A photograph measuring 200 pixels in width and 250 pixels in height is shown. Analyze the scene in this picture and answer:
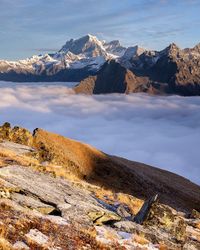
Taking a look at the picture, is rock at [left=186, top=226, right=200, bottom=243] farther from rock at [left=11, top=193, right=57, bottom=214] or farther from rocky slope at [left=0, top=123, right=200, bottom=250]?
rock at [left=11, top=193, right=57, bottom=214]

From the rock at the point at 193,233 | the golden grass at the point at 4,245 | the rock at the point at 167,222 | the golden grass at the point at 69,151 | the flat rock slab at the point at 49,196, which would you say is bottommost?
the golden grass at the point at 69,151

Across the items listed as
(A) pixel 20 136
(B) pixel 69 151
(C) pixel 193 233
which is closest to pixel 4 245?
(C) pixel 193 233

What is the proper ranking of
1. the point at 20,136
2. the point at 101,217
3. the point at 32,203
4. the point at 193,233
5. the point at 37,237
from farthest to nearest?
1. the point at 20,136
2. the point at 193,233
3. the point at 101,217
4. the point at 32,203
5. the point at 37,237

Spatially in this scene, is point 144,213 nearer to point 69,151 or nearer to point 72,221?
point 72,221

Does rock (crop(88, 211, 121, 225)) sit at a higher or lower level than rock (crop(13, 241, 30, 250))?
lower

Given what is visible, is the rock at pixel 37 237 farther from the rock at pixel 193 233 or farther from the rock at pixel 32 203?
the rock at pixel 193 233

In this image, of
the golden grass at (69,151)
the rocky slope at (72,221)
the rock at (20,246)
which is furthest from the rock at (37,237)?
the golden grass at (69,151)

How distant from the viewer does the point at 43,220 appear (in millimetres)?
19766

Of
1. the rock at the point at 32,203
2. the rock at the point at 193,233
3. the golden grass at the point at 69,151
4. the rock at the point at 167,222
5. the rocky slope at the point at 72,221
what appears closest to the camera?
the rocky slope at the point at 72,221

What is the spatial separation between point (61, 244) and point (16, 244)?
225cm

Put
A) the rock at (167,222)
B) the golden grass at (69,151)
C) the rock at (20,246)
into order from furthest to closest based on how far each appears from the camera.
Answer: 1. the golden grass at (69,151)
2. the rock at (167,222)
3. the rock at (20,246)

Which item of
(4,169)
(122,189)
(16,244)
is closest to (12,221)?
(16,244)

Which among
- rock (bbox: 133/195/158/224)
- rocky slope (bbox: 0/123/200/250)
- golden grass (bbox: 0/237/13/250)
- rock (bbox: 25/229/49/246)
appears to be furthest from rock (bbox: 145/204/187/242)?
golden grass (bbox: 0/237/13/250)

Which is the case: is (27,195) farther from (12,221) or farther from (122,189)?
(122,189)
